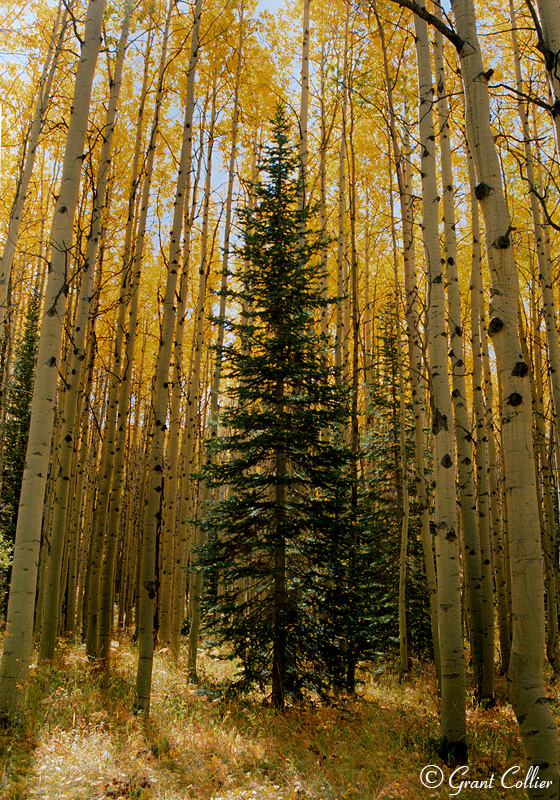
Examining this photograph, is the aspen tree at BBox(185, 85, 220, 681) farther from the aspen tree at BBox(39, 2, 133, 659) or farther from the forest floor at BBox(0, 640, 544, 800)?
the aspen tree at BBox(39, 2, 133, 659)

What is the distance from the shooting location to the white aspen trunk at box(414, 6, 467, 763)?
3.71 m

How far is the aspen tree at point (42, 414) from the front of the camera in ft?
12.0

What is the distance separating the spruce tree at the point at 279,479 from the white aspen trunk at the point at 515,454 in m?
3.36

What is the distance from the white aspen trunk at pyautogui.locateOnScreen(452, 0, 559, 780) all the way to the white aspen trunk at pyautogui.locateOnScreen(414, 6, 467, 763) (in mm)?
1571

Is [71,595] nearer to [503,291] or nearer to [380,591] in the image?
[380,591]

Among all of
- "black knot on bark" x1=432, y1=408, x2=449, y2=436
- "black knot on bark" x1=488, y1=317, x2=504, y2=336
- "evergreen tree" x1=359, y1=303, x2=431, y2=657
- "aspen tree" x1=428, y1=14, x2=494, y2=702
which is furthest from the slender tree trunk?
"black knot on bark" x1=488, y1=317, x2=504, y2=336

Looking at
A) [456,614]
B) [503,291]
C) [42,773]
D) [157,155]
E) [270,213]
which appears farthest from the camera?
[157,155]

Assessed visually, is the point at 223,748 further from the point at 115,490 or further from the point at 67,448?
the point at 67,448

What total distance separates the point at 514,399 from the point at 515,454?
0.88 ft

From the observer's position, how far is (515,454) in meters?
2.33

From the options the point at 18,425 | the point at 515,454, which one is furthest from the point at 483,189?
the point at 18,425

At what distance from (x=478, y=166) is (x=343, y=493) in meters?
4.08

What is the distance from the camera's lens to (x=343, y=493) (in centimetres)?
588

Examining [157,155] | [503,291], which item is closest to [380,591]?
[503,291]
